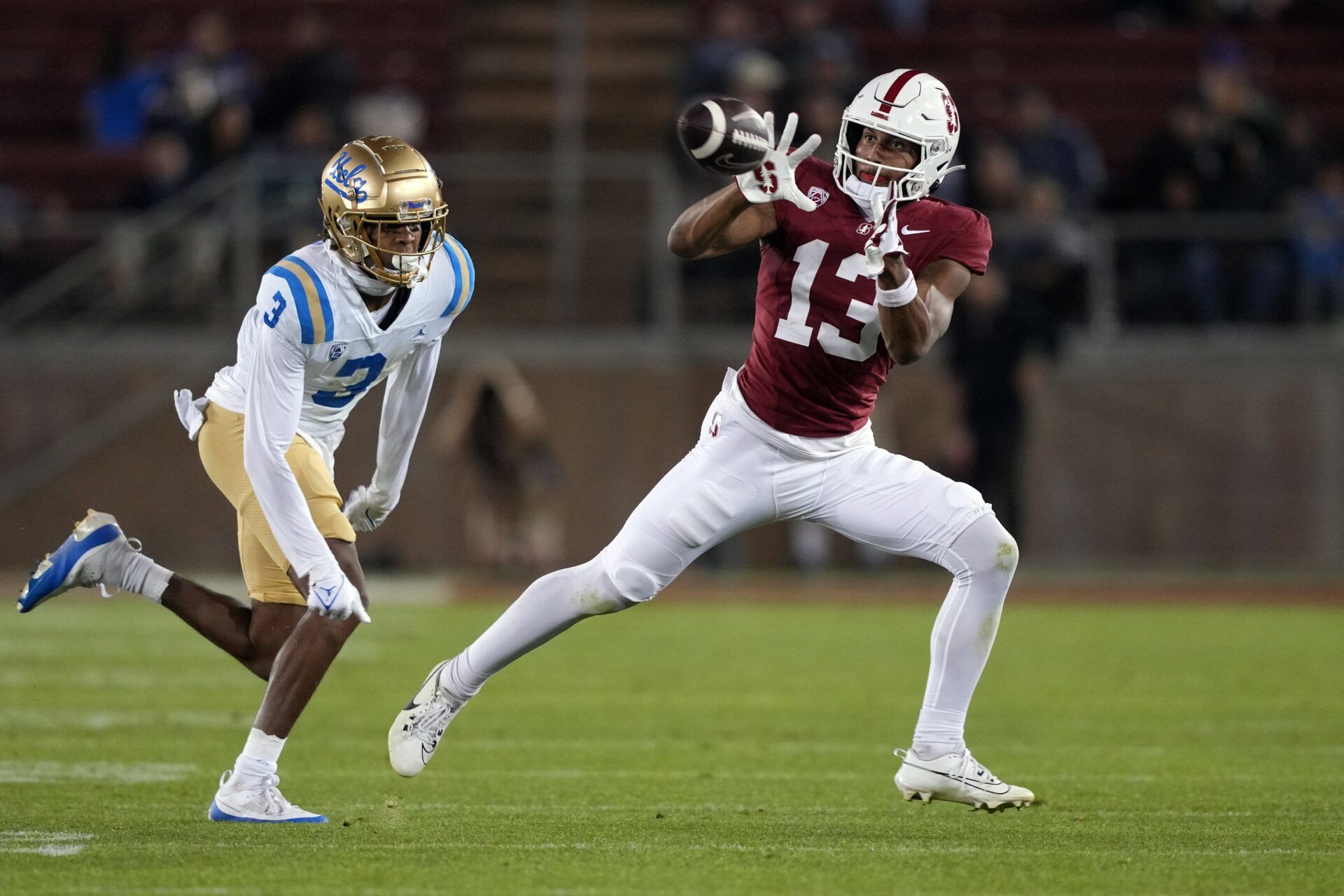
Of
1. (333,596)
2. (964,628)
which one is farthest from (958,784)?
(333,596)

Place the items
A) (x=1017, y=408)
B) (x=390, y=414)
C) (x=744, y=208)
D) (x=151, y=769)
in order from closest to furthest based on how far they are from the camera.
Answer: (x=744, y=208), (x=390, y=414), (x=151, y=769), (x=1017, y=408)

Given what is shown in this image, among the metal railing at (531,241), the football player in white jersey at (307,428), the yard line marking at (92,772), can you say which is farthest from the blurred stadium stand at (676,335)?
the football player in white jersey at (307,428)

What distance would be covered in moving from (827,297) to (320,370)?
4.19 feet

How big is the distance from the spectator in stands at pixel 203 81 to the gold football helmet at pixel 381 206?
889 cm

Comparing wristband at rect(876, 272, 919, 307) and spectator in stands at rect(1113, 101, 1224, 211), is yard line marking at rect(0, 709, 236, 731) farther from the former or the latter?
spectator in stands at rect(1113, 101, 1224, 211)

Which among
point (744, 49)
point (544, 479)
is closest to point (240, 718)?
point (544, 479)

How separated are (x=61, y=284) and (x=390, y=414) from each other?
26.6 feet

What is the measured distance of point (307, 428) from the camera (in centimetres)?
495

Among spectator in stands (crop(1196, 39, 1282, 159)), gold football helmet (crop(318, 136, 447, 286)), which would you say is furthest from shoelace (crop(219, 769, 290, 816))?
spectator in stands (crop(1196, 39, 1282, 159))

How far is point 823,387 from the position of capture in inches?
190

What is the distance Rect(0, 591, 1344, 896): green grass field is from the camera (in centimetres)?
409

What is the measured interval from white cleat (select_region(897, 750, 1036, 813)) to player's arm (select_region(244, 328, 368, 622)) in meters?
1.43

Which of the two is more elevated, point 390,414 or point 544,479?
point 390,414

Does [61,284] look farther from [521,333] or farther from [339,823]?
[339,823]
